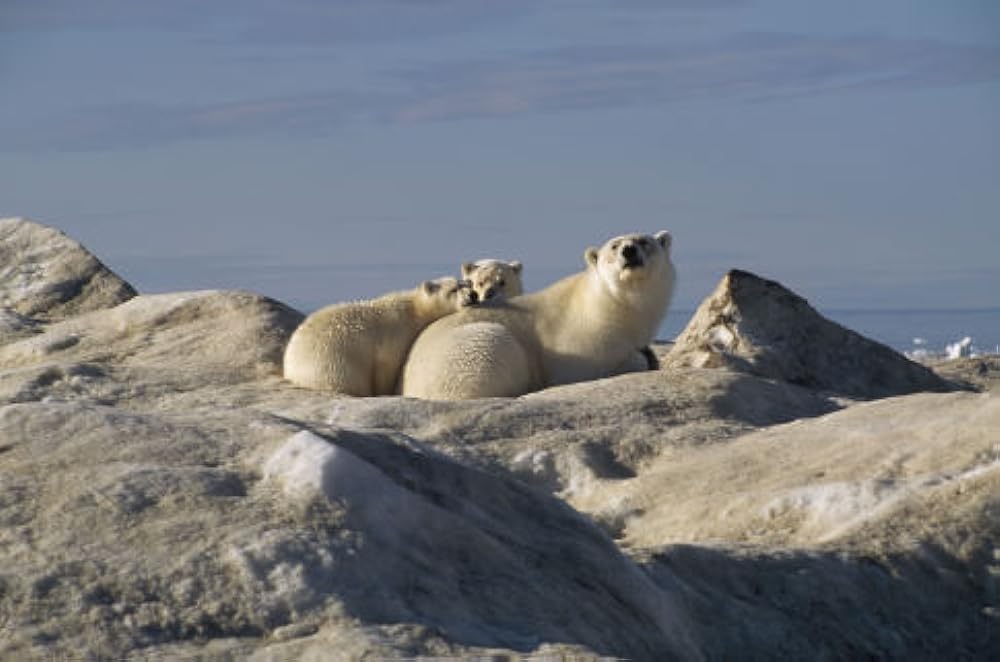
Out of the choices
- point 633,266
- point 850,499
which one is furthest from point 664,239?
point 850,499

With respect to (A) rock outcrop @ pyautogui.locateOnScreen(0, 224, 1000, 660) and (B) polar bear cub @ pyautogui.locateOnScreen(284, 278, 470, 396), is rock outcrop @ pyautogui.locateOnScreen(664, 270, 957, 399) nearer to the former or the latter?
(B) polar bear cub @ pyautogui.locateOnScreen(284, 278, 470, 396)

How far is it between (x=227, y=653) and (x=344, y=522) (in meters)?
0.77

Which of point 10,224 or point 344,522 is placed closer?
point 344,522

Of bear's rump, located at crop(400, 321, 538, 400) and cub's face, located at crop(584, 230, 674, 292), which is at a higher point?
cub's face, located at crop(584, 230, 674, 292)

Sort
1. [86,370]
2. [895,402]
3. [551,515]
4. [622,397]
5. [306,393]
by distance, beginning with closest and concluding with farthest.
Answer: [551,515] → [895,402] → [622,397] → [306,393] → [86,370]

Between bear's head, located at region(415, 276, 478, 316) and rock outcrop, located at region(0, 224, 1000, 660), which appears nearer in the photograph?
rock outcrop, located at region(0, 224, 1000, 660)

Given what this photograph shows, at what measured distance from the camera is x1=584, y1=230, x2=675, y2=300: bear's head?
17906 mm

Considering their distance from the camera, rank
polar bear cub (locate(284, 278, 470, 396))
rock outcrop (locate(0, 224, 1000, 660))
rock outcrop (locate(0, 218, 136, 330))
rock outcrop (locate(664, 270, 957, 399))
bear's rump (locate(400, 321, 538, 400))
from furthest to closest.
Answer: rock outcrop (locate(0, 218, 136, 330)) → rock outcrop (locate(664, 270, 957, 399)) → polar bear cub (locate(284, 278, 470, 396)) → bear's rump (locate(400, 321, 538, 400)) → rock outcrop (locate(0, 224, 1000, 660))

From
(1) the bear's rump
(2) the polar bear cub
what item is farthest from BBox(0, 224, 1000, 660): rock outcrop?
(2) the polar bear cub

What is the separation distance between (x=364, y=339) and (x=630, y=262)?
254cm

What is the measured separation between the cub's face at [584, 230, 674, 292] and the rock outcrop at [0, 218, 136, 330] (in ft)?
25.2

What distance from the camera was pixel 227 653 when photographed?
249 inches

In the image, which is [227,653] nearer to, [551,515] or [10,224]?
[551,515]

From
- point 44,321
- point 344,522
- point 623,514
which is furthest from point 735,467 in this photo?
point 44,321
